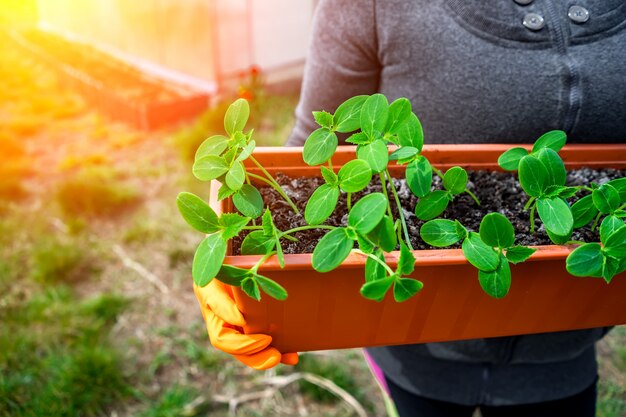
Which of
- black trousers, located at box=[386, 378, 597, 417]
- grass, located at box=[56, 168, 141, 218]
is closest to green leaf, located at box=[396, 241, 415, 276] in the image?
black trousers, located at box=[386, 378, 597, 417]

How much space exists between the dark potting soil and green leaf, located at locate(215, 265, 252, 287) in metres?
0.09

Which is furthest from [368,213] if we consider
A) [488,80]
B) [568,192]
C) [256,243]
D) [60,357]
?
[60,357]

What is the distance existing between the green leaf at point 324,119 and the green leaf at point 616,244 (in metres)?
0.30

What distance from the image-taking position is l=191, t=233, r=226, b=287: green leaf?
19.3 inches

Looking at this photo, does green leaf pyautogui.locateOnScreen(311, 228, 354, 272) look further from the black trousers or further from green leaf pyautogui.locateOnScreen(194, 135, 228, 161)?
the black trousers

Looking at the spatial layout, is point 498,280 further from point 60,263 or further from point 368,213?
point 60,263

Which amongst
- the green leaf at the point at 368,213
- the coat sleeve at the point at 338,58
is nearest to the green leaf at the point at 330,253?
the green leaf at the point at 368,213

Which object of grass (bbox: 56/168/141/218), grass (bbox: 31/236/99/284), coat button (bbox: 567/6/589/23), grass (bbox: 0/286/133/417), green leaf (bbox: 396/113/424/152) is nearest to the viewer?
green leaf (bbox: 396/113/424/152)

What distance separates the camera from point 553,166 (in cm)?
56

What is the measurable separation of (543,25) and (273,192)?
1.72ft

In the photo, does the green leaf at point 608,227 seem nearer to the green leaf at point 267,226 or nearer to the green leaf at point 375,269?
the green leaf at point 375,269

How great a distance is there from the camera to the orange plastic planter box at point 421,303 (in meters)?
0.56

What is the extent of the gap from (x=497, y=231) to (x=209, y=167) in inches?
11.8

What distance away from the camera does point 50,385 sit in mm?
1480
